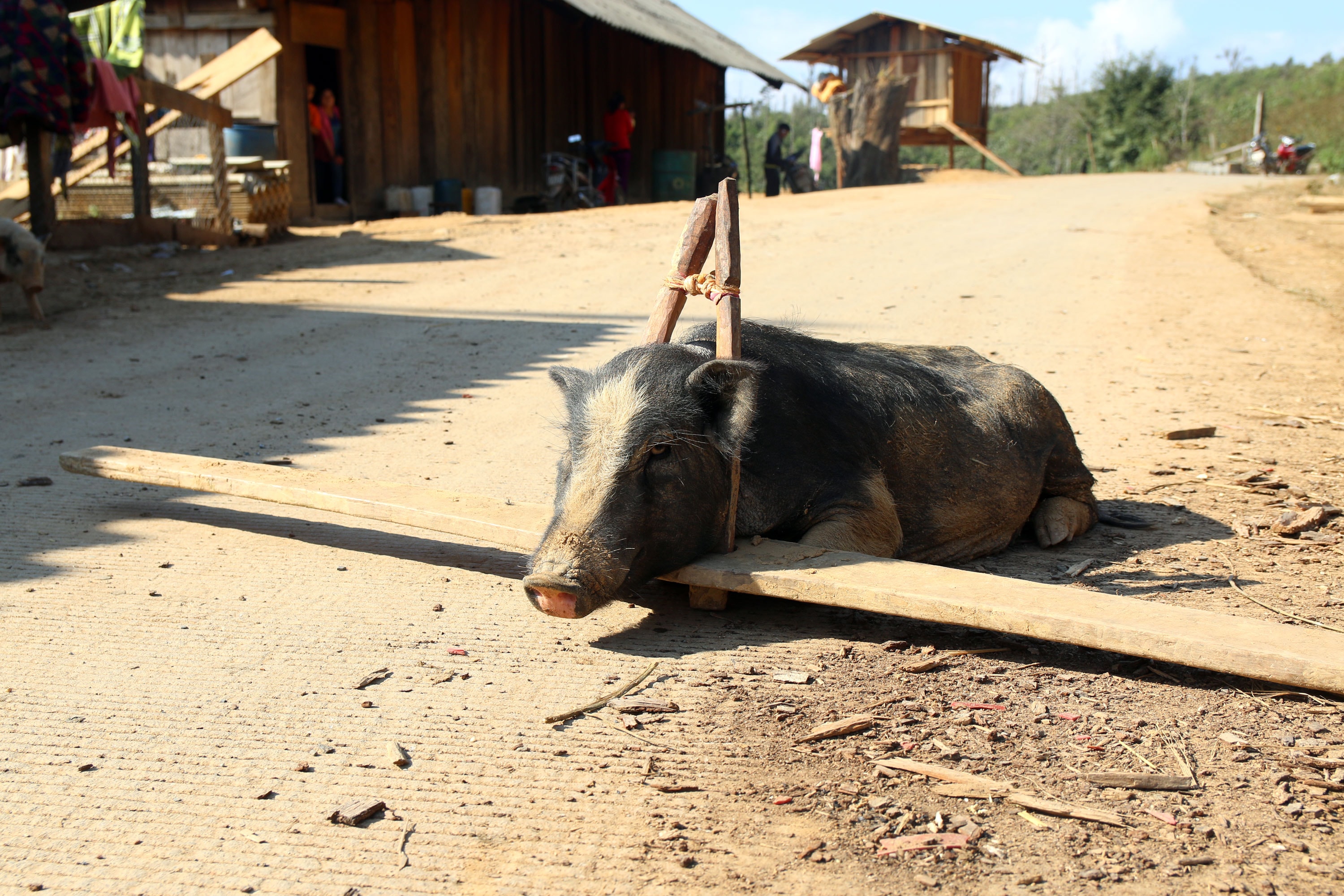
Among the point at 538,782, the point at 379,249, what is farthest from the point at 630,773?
the point at 379,249

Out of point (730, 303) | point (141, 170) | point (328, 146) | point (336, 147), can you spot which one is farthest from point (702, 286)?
point (336, 147)

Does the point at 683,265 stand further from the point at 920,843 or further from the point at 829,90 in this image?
the point at 829,90

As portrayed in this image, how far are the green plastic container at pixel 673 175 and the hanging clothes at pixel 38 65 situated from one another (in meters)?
15.0

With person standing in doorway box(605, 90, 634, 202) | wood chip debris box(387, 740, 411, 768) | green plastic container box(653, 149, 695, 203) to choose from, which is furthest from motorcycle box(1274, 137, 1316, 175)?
wood chip debris box(387, 740, 411, 768)

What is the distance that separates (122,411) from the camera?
620cm

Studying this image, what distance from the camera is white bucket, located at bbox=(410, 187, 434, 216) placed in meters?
17.7

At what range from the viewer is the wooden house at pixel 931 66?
3153 cm

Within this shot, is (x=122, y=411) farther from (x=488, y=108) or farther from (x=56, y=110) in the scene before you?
(x=488, y=108)

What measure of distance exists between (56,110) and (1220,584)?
429 inches

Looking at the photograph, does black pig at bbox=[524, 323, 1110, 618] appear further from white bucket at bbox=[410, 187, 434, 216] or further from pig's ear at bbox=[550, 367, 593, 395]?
white bucket at bbox=[410, 187, 434, 216]

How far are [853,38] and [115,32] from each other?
26012 millimetres

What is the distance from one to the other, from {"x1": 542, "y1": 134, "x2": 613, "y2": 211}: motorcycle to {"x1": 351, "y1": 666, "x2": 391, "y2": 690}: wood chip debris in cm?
1732

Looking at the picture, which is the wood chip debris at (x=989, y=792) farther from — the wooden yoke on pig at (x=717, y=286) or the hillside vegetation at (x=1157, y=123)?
the hillside vegetation at (x=1157, y=123)

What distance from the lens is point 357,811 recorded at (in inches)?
95.0
